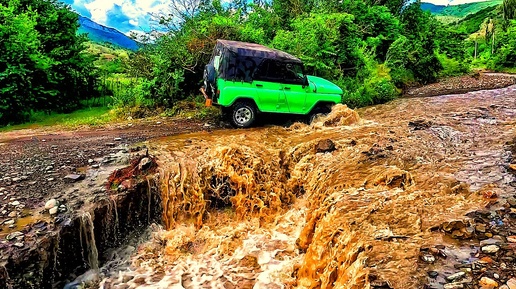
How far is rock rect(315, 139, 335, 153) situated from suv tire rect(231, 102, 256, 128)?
286 centimetres

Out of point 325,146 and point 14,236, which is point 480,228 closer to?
point 325,146

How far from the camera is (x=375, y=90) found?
17.9 meters

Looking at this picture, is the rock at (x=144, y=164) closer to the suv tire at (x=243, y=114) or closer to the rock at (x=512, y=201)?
the suv tire at (x=243, y=114)

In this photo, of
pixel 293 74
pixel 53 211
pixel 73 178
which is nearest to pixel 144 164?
pixel 73 178

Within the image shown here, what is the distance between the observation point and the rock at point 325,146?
10.7 m

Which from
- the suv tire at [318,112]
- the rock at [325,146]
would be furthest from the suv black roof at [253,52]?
the rock at [325,146]

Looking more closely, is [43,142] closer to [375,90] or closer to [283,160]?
[283,160]

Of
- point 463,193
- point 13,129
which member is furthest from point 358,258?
point 13,129

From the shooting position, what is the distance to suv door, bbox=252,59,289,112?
1251 cm

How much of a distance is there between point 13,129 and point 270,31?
12.2m

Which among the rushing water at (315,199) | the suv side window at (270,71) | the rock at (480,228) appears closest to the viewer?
the rock at (480,228)

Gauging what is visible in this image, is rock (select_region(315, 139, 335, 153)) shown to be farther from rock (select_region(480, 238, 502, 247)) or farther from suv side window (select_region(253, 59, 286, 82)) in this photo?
rock (select_region(480, 238, 502, 247))

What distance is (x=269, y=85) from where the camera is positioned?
41.5 ft

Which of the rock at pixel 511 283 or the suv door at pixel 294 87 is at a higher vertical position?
the suv door at pixel 294 87
